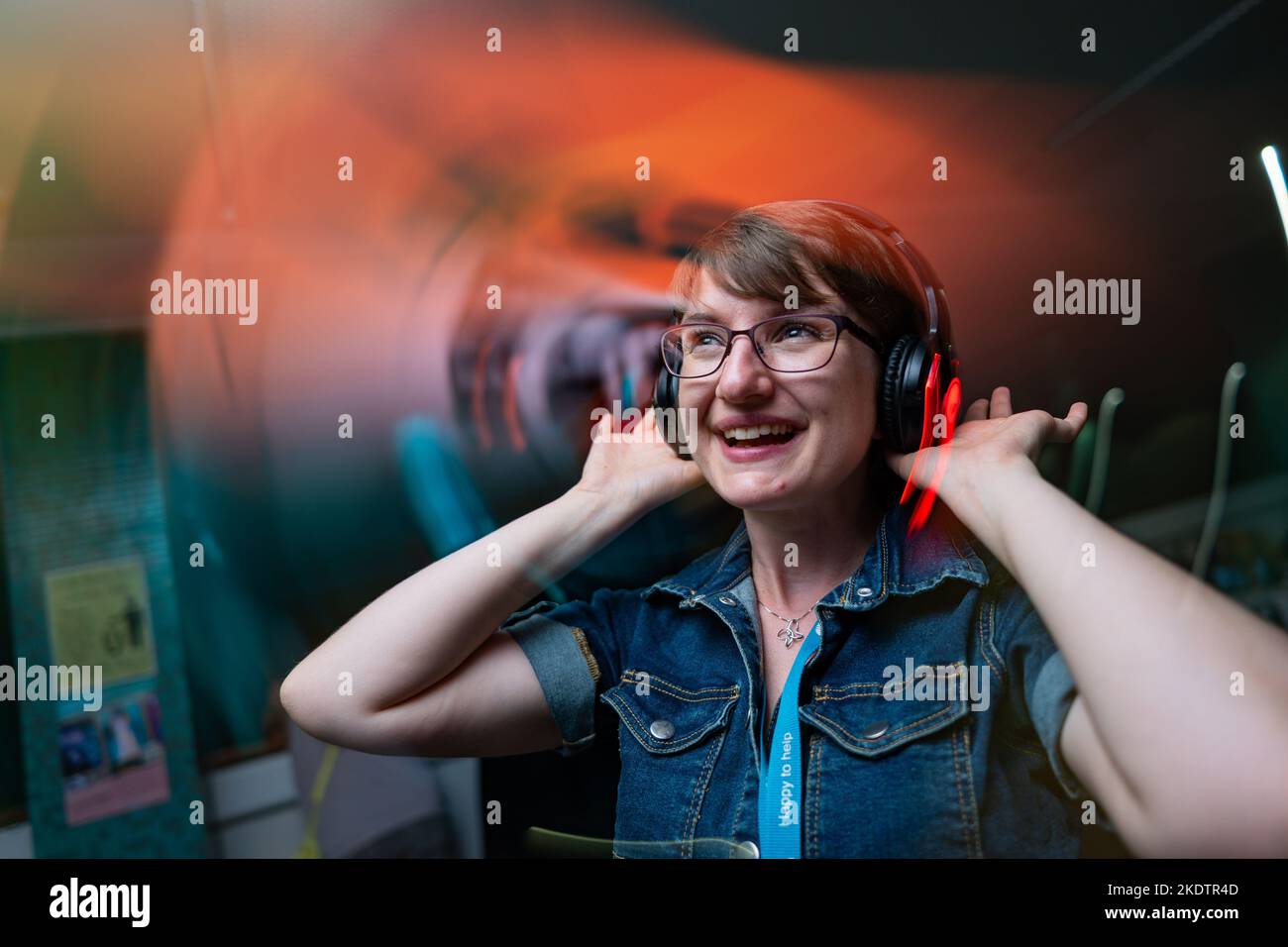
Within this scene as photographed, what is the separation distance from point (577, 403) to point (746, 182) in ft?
1.16

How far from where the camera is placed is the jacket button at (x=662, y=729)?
3.83ft

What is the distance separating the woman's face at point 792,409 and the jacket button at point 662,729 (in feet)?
0.93

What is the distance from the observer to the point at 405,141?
1.29 metres

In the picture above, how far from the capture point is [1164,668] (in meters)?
0.93

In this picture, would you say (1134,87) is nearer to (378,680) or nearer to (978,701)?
(978,701)

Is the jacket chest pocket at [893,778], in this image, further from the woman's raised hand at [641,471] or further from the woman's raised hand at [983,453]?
the woman's raised hand at [641,471]

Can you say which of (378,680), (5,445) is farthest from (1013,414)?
(5,445)

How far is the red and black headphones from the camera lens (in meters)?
1.11
